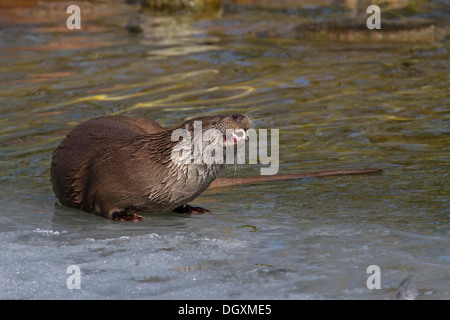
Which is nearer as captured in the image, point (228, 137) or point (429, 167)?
point (228, 137)

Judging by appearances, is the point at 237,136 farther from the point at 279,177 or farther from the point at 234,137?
the point at 279,177

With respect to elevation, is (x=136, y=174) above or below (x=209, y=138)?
below

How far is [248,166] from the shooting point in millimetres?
Result: 5496

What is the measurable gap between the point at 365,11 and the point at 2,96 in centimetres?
664

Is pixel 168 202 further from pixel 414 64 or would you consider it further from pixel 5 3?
pixel 5 3

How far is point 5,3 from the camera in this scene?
560 inches

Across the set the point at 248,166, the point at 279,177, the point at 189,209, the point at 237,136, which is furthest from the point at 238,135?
the point at 248,166

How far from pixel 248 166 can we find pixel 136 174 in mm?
1350

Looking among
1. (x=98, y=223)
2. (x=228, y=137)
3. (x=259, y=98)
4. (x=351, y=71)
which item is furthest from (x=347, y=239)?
(x=351, y=71)

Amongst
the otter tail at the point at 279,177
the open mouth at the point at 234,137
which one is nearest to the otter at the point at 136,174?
the open mouth at the point at 234,137

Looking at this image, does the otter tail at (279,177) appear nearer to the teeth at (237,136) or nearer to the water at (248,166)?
the water at (248,166)

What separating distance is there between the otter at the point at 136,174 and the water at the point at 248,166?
10 centimetres

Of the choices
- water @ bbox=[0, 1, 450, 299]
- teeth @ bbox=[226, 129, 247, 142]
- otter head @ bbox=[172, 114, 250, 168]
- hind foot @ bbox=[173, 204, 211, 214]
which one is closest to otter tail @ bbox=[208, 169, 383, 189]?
water @ bbox=[0, 1, 450, 299]

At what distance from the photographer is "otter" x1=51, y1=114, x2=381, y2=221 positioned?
13.9 feet
